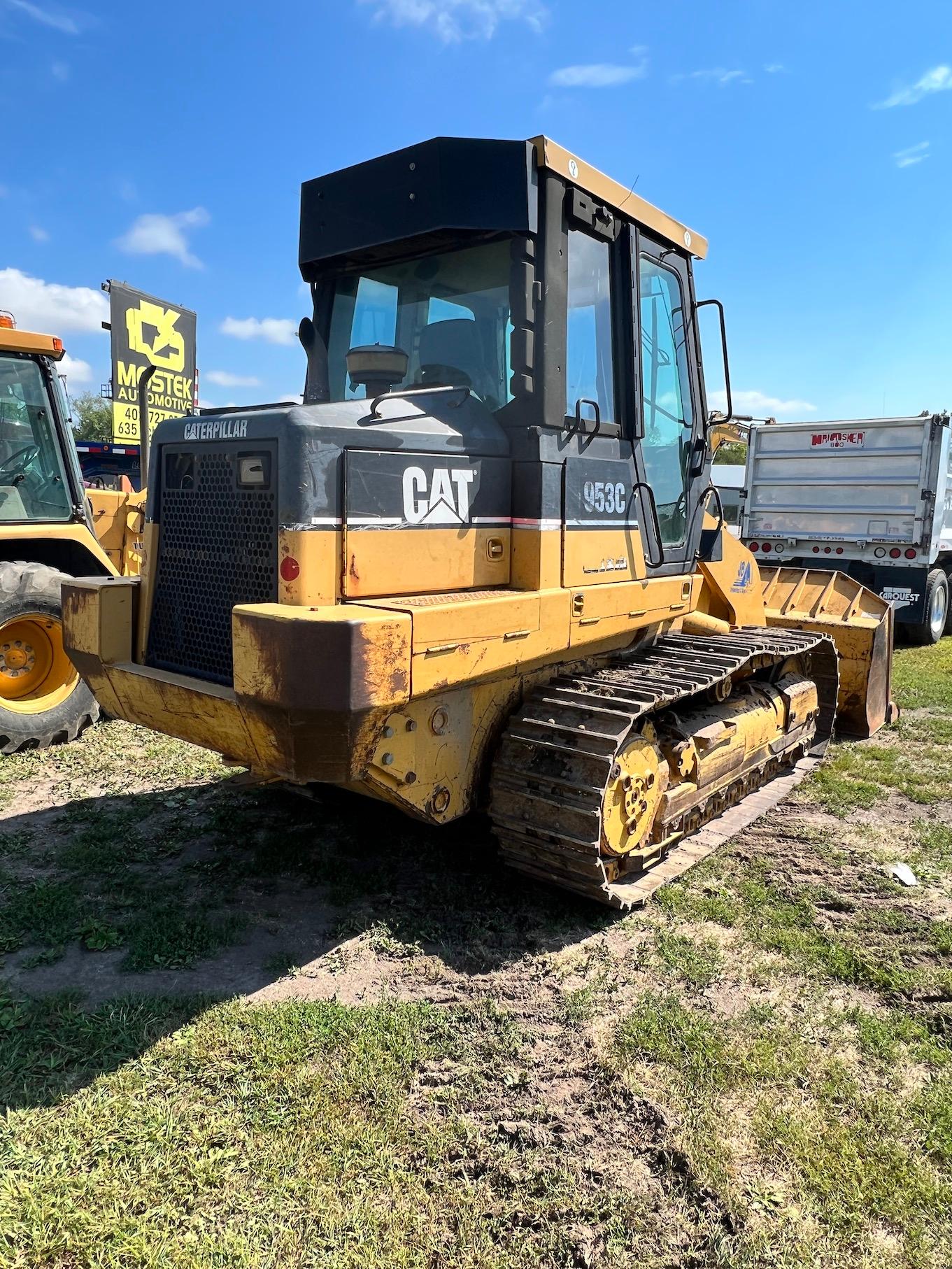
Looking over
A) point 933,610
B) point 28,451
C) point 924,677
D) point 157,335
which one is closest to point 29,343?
point 28,451

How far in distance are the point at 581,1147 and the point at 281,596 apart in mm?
2046

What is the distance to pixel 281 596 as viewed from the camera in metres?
3.25

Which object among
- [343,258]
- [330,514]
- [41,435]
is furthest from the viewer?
[41,435]

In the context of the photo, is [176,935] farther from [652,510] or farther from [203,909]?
[652,510]

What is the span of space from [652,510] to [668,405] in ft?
2.13

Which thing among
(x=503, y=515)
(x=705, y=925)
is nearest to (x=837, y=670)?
(x=705, y=925)

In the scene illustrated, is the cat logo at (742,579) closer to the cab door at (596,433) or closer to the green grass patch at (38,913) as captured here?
the cab door at (596,433)

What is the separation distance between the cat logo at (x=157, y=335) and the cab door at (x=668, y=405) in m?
→ 13.6

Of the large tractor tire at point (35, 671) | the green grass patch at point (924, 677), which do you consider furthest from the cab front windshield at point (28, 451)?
the green grass patch at point (924, 677)

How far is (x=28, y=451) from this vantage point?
21.6 ft

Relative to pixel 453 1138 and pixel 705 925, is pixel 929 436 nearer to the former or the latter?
pixel 705 925

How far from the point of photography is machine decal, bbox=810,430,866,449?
11.5 meters

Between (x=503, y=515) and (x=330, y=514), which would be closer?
(x=330, y=514)

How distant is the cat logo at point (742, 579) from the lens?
19.5ft
